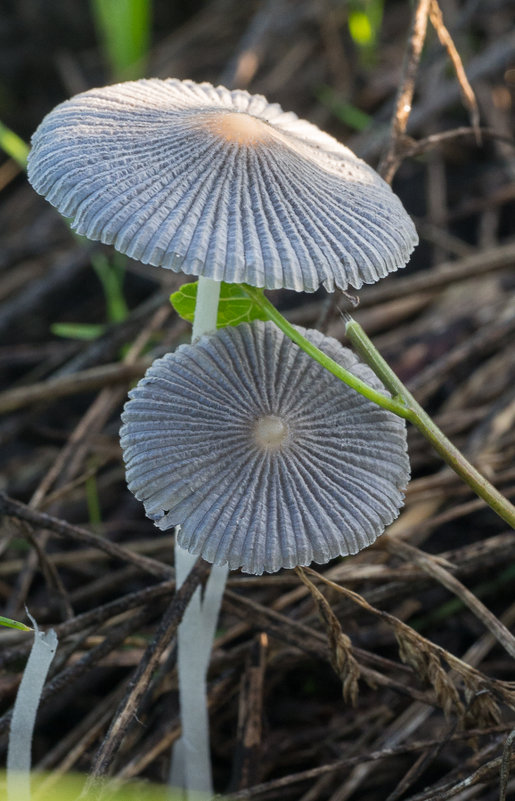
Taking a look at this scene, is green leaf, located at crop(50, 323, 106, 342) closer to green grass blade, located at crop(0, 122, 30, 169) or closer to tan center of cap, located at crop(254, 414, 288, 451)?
green grass blade, located at crop(0, 122, 30, 169)

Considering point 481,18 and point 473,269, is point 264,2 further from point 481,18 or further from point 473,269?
point 473,269

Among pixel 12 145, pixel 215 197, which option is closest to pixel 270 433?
pixel 215 197

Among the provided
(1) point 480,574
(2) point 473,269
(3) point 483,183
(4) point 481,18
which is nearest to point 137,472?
(1) point 480,574

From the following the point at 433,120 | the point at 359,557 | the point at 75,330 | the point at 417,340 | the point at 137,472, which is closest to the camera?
the point at 137,472

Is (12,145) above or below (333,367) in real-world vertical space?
above

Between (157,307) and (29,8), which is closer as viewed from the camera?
(157,307)

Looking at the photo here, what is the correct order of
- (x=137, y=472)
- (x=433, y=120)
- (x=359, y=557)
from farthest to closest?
(x=433, y=120) → (x=359, y=557) → (x=137, y=472)

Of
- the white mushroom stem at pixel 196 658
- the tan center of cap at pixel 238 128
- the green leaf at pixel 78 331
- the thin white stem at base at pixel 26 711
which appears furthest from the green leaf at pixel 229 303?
the green leaf at pixel 78 331

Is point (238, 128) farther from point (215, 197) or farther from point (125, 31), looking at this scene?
point (125, 31)
